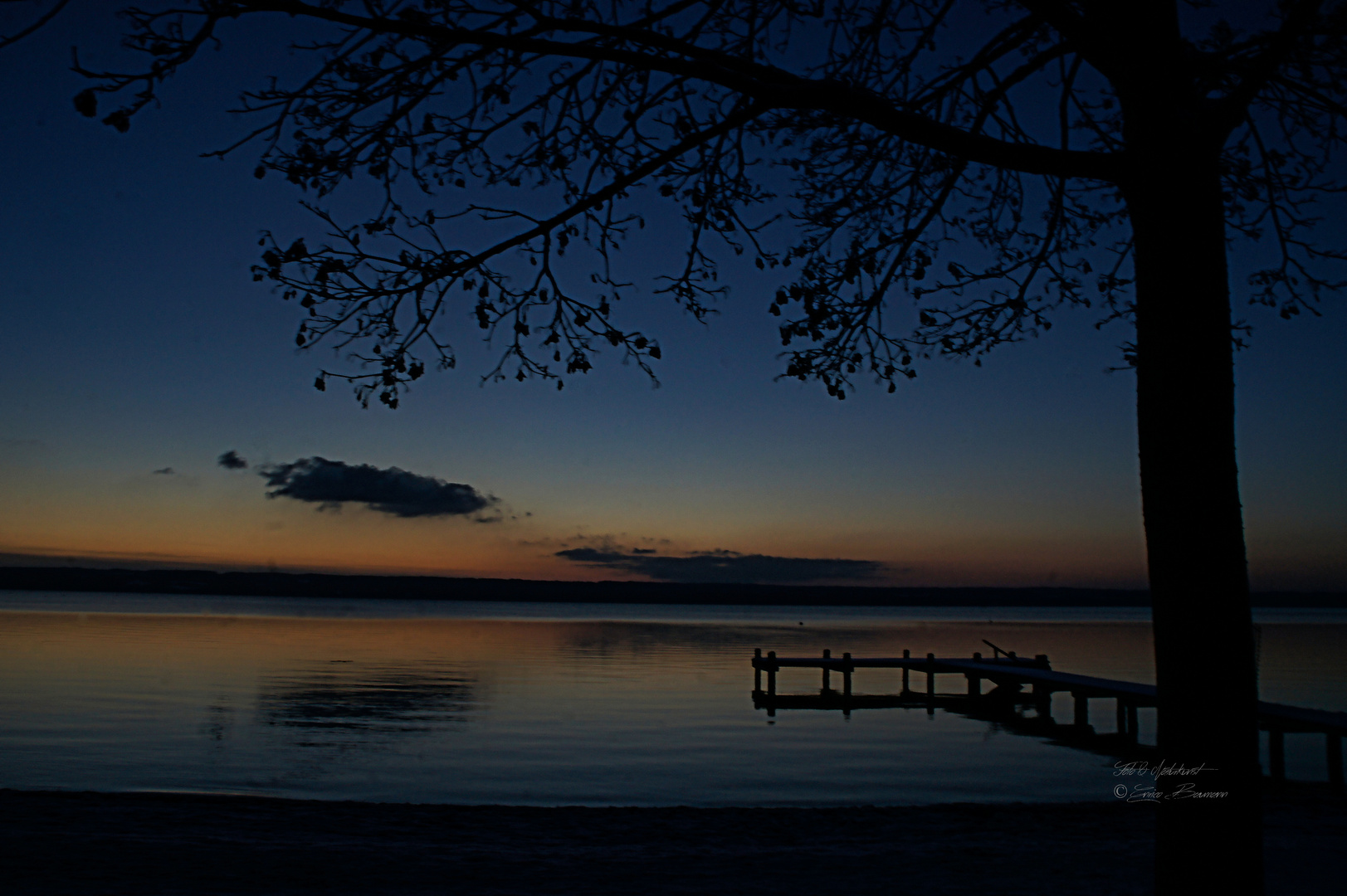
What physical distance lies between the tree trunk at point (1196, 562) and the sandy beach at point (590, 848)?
439 centimetres

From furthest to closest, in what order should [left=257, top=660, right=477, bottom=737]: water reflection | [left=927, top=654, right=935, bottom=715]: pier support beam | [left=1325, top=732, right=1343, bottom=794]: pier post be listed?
[left=927, top=654, right=935, bottom=715]: pier support beam, [left=257, top=660, right=477, bottom=737]: water reflection, [left=1325, top=732, right=1343, bottom=794]: pier post

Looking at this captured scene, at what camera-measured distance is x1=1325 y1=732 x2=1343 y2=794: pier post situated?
19.3m

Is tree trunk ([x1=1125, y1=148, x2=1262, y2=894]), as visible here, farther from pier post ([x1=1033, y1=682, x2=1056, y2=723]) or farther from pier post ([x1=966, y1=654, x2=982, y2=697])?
pier post ([x1=966, y1=654, x2=982, y2=697])

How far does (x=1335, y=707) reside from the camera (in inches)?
1441

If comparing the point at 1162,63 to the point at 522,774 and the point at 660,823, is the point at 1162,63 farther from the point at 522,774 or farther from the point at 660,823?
the point at 522,774

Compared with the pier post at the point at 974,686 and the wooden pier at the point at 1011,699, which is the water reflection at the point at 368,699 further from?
the pier post at the point at 974,686

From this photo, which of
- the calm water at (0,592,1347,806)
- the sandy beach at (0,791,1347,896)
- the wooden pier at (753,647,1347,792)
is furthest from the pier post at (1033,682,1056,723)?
the sandy beach at (0,791,1347,896)

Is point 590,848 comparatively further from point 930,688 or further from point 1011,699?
point 1011,699

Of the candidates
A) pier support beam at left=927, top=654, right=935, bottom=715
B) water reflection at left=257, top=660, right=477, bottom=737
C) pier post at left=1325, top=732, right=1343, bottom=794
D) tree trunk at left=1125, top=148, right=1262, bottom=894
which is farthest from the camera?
pier support beam at left=927, top=654, right=935, bottom=715

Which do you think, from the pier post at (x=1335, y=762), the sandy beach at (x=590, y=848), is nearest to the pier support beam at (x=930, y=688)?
the pier post at (x=1335, y=762)

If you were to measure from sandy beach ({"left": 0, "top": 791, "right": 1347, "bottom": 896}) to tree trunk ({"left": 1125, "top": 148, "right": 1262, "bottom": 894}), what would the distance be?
4.39 m

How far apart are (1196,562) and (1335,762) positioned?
1802cm

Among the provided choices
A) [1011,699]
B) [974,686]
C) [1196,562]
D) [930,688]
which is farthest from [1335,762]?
[974,686]

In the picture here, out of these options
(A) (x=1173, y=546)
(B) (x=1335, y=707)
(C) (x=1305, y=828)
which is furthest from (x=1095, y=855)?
(B) (x=1335, y=707)
